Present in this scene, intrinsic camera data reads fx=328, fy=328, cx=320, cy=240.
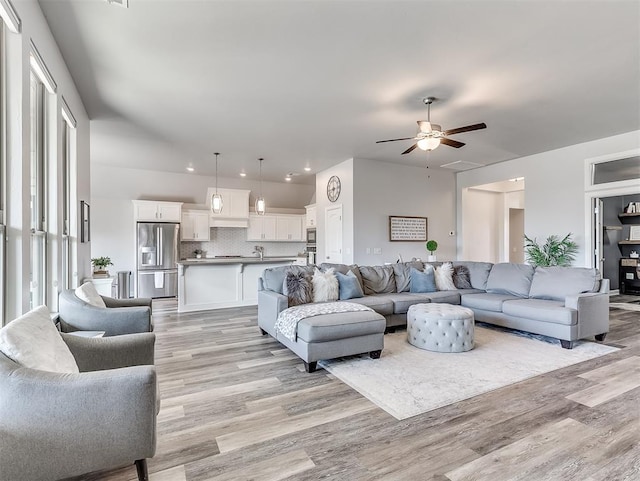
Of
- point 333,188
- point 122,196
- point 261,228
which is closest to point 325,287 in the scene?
point 333,188

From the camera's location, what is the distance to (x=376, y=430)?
7.02 feet

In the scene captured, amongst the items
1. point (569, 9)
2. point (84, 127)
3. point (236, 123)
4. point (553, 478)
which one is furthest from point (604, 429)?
point (84, 127)

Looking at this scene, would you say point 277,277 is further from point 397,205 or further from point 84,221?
point 397,205

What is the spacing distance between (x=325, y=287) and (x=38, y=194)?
3038 mm

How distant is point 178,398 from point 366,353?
6.09 ft

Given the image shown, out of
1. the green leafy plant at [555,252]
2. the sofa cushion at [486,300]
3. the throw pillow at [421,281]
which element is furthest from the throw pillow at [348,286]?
the green leafy plant at [555,252]

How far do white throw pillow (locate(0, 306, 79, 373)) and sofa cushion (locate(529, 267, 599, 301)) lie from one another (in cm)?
508

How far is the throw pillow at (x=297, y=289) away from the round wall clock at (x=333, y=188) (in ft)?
11.5

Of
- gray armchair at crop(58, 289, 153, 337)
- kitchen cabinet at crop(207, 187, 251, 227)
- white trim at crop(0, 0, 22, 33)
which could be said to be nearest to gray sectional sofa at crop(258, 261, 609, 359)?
gray armchair at crop(58, 289, 153, 337)

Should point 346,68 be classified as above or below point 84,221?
above

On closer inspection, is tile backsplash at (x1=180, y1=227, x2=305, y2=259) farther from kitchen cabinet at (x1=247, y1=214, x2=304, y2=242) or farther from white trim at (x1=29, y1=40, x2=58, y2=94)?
white trim at (x1=29, y1=40, x2=58, y2=94)

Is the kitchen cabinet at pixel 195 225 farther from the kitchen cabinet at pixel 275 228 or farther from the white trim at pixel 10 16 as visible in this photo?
the white trim at pixel 10 16

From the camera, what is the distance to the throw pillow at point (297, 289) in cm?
394

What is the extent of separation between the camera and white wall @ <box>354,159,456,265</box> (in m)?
6.73
